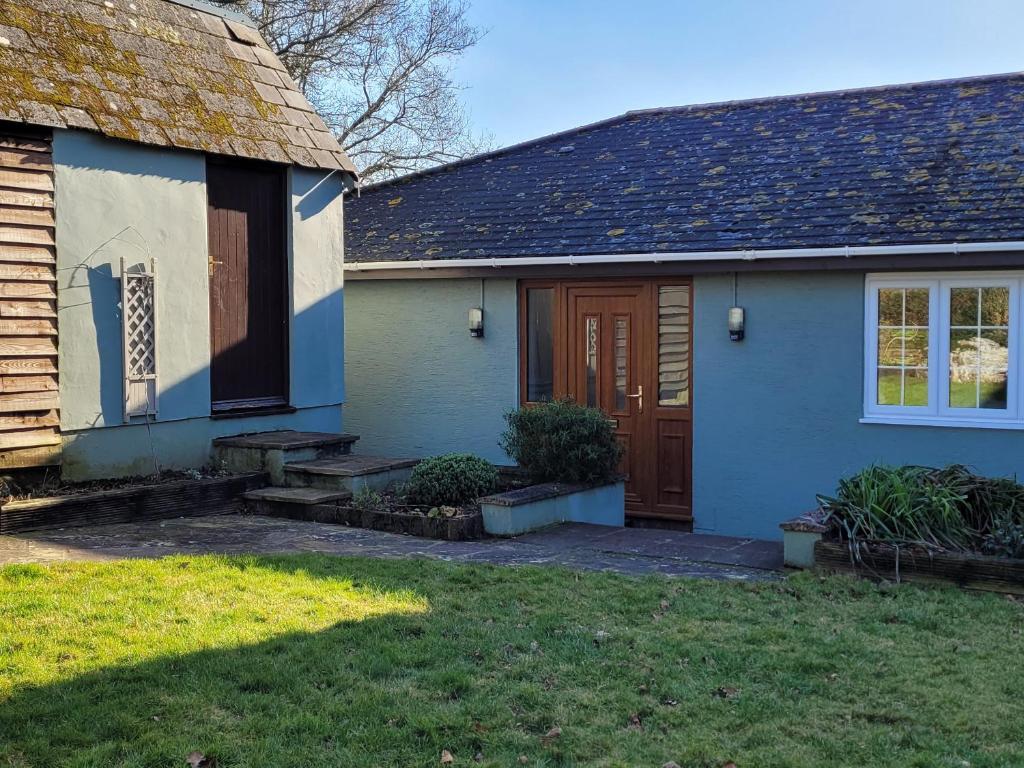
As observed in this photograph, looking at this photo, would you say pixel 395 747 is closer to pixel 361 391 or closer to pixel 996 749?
pixel 996 749

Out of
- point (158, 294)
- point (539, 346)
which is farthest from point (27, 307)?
point (539, 346)

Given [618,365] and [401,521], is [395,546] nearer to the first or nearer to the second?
[401,521]

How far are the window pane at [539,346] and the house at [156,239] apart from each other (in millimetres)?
2252

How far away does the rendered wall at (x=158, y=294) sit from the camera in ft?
31.0

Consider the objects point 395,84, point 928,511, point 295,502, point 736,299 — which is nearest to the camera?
point 928,511

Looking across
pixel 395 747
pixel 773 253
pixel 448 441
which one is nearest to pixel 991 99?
pixel 773 253

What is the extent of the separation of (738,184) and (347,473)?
228 inches

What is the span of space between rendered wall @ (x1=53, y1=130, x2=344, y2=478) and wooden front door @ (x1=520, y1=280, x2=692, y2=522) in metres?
2.90

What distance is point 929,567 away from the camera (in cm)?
736

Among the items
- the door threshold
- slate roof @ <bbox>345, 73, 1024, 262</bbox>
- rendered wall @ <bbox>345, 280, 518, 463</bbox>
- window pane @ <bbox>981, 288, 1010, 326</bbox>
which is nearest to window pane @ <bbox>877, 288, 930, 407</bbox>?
A: window pane @ <bbox>981, 288, 1010, 326</bbox>

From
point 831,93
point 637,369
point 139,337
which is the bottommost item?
point 637,369

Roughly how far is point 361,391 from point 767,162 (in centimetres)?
583

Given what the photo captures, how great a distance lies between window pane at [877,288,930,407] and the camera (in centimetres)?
1073

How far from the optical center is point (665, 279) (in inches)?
474
